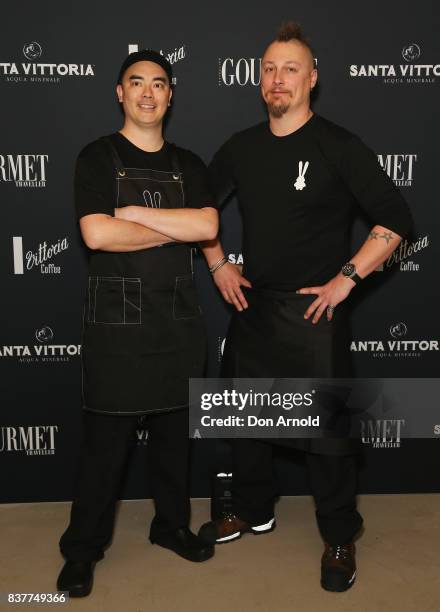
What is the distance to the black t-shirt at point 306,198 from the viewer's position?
236 centimetres

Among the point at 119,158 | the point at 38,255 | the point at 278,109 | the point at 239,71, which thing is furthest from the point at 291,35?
the point at 38,255

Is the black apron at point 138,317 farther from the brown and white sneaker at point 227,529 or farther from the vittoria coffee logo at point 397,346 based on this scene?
the vittoria coffee logo at point 397,346

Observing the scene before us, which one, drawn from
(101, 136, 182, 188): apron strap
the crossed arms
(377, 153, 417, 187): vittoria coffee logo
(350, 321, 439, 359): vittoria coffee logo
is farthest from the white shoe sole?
(377, 153, 417, 187): vittoria coffee logo

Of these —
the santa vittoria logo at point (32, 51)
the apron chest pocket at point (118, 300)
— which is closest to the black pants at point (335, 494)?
the apron chest pocket at point (118, 300)

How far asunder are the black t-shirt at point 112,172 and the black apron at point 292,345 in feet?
1.54

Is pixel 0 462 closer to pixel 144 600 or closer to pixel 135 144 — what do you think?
pixel 144 600

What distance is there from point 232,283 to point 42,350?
93 cm

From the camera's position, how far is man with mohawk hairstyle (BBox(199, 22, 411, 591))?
2.37 meters

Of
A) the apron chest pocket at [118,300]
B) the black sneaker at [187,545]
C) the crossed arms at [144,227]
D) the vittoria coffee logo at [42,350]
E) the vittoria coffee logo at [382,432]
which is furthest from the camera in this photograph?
the vittoria coffee logo at [382,432]

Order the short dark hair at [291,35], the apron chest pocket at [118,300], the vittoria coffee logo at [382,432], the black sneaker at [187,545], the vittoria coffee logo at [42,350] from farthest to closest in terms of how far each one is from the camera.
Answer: the vittoria coffee logo at [382,432], the vittoria coffee logo at [42,350], the black sneaker at [187,545], the short dark hair at [291,35], the apron chest pocket at [118,300]

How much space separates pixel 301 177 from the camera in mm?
2387

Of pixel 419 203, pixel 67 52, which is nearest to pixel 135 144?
pixel 67 52

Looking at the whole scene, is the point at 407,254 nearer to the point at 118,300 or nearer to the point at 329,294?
the point at 329,294

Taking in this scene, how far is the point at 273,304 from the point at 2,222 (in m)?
1.22
